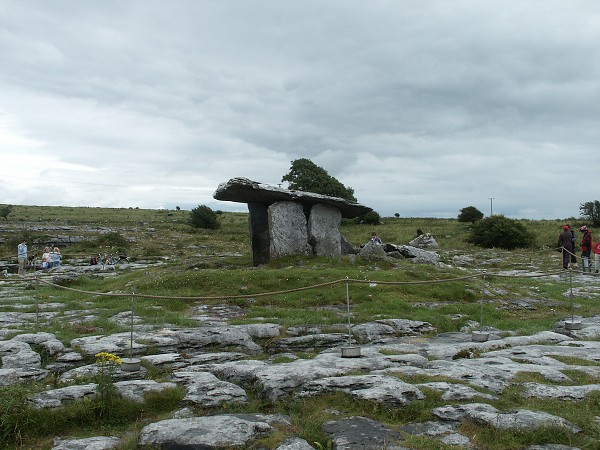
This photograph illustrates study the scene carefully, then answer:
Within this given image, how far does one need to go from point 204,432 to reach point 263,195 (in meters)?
18.7

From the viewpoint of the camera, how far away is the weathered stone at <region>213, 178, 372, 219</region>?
77.5 ft

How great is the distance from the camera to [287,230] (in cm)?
2417

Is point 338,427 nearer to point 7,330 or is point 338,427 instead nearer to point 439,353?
point 439,353

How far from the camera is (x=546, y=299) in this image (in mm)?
17578

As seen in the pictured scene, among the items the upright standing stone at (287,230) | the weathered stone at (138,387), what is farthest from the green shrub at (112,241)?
the weathered stone at (138,387)

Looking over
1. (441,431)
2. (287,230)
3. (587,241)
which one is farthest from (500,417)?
(587,241)

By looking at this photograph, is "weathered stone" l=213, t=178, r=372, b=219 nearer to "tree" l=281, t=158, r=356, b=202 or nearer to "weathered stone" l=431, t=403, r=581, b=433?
"weathered stone" l=431, t=403, r=581, b=433

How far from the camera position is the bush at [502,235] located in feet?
133

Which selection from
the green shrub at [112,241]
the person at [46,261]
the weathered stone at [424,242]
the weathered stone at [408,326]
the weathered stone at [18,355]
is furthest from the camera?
the green shrub at [112,241]

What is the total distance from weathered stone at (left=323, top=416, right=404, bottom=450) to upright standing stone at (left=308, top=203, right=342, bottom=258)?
17.4 meters

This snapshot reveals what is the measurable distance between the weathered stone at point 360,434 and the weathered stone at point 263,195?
57.5ft

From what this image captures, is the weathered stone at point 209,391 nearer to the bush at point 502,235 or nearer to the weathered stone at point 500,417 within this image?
the weathered stone at point 500,417

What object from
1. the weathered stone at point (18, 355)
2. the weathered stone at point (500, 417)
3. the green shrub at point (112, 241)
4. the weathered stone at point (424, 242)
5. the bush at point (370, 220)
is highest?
the bush at point (370, 220)

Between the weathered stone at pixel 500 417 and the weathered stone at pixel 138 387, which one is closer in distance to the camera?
the weathered stone at pixel 500 417
